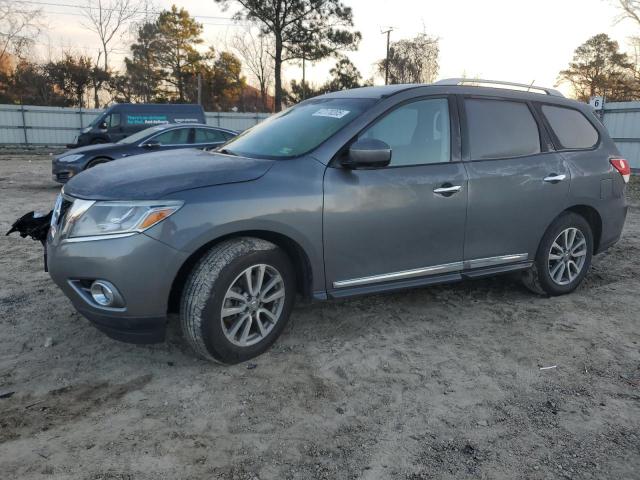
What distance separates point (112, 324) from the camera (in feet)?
9.45

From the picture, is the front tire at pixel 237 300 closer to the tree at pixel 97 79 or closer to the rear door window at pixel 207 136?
the rear door window at pixel 207 136

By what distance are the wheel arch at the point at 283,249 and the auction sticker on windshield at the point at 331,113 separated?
102 cm

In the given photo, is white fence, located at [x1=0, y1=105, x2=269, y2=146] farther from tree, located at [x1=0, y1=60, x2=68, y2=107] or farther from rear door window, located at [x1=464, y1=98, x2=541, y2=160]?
rear door window, located at [x1=464, y1=98, x2=541, y2=160]

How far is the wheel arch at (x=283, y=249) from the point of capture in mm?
3041

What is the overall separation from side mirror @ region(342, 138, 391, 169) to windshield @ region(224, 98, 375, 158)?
25 cm

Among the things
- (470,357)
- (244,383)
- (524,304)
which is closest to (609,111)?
(524,304)

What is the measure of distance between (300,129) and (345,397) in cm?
189

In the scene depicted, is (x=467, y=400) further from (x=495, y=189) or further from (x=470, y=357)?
(x=495, y=189)

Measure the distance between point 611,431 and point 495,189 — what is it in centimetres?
188

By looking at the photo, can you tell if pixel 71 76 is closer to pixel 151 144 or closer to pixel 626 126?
pixel 151 144

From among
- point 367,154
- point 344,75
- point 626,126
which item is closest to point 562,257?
point 367,154

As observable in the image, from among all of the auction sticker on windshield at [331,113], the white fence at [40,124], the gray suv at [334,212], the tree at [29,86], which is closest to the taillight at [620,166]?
the gray suv at [334,212]

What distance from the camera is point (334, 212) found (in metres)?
3.28

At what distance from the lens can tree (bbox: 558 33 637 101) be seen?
1855 inches
